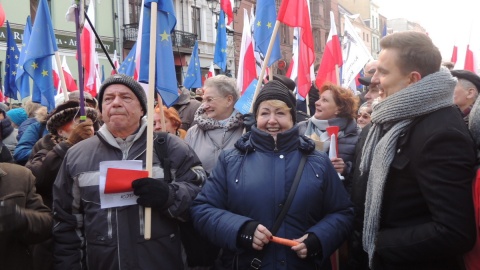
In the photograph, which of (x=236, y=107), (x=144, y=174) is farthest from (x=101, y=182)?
(x=236, y=107)

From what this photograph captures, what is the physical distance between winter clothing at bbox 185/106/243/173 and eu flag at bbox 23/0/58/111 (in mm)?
2027

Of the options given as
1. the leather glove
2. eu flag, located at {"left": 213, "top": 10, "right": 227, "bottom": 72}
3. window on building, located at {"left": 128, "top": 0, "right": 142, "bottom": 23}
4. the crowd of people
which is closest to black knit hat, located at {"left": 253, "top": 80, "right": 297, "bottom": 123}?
the crowd of people

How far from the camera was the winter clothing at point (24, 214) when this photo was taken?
2.70 metres

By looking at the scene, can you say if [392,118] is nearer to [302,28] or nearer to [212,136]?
[212,136]

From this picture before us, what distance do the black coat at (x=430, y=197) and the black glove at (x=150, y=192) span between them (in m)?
1.17

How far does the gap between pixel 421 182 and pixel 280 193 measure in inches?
30.5

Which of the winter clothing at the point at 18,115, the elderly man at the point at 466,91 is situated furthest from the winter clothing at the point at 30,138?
the elderly man at the point at 466,91

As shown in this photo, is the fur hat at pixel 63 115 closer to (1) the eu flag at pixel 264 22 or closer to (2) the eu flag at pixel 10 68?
(1) the eu flag at pixel 264 22

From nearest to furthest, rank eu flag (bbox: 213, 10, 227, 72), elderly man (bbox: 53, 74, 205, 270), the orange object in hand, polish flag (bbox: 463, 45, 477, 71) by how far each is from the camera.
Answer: the orange object in hand
elderly man (bbox: 53, 74, 205, 270)
polish flag (bbox: 463, 45, 477, 71)
eu flag (bbox: 213, 10, 227, 72)

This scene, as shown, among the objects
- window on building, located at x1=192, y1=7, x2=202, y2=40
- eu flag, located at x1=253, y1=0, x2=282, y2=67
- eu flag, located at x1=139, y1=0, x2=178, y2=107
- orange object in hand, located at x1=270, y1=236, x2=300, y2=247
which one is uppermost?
window on building, located at x1=192, y1=7, x2=202, y2=40

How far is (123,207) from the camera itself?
9.12ft

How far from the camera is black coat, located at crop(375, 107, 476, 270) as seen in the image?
2.20m

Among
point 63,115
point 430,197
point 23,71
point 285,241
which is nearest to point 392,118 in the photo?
point 430,197

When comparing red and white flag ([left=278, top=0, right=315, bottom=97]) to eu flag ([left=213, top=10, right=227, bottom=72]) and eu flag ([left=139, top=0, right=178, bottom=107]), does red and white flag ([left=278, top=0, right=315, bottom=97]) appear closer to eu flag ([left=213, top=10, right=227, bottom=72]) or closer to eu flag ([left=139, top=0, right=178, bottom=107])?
eu flag ([left=139, top=0, right=178, bottom=107])
